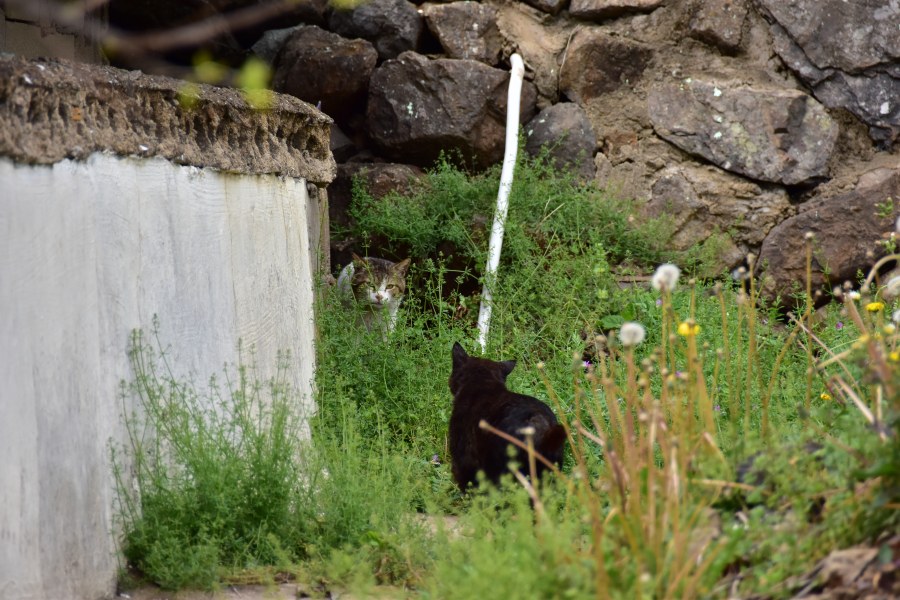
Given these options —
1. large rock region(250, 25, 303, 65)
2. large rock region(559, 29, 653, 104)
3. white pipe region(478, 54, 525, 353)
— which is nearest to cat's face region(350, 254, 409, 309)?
white pipe region(478, 54, 525, 353)

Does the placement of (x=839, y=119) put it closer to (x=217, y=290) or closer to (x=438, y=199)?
(x=438, y=199)

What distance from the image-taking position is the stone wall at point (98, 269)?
9.64 feet

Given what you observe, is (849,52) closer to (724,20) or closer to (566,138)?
(724,20)

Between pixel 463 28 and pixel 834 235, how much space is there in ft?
10.1

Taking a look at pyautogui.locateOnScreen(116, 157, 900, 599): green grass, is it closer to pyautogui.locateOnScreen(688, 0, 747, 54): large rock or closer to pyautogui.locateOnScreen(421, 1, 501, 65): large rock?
pyautogui.locateOnScreen(421, 1, 501, 65): large rock

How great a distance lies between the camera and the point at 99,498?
3.34 metres

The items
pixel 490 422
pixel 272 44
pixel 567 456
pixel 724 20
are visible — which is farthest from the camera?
pixel 272 44

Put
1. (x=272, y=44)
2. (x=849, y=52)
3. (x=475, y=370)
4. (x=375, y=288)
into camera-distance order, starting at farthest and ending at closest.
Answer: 1. (x=272, y=44)
2. (x=849, y=52)
3. (x=375, y=288)
4. (x=475, y=370)

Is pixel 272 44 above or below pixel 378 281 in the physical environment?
above

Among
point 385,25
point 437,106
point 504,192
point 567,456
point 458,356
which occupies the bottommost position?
point 567,456

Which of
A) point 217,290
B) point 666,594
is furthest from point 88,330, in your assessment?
point 666,594

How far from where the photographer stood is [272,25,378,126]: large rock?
733cm

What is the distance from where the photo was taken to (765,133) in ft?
24.1

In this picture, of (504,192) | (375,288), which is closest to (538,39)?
(504,192)
